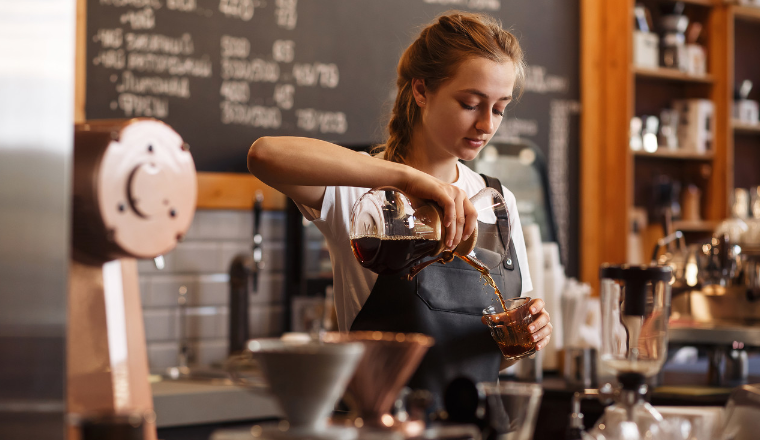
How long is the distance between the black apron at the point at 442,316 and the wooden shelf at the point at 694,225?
2.94 m

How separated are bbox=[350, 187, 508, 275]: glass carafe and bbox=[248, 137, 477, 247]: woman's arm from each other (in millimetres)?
20

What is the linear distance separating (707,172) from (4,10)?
422 centimetres

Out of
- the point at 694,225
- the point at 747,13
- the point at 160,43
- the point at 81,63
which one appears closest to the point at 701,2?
the point at 747,13

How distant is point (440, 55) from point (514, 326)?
23.3 inches

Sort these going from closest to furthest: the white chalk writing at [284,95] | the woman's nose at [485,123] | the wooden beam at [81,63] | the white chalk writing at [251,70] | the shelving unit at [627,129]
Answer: the woman's nose at [485,123] → the wooden beam at [81,63] → the white chalk writing at [251,70] → the white chalk writing at [284,95] → the shelving unit at [627,129]

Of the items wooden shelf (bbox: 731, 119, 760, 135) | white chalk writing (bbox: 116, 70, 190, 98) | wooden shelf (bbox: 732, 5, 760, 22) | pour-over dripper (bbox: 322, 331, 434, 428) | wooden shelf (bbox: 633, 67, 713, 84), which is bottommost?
pour-over dripper (bbox: 322, 331, 434, 428)

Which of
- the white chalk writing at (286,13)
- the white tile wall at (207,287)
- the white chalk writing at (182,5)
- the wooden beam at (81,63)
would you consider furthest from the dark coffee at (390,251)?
the white chalk writing at (286,13)

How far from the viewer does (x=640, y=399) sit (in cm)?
114

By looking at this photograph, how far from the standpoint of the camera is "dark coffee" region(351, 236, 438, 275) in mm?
1241

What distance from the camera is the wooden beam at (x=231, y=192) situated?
303 centimetres

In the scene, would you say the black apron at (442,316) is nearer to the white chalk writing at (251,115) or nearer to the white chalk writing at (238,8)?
the white chalk writing at (251,115)

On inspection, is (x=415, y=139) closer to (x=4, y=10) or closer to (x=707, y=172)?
(x=4, y=10)

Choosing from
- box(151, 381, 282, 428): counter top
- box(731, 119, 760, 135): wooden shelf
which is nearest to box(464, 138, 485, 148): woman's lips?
box(151, 381, 282, 428): counter top

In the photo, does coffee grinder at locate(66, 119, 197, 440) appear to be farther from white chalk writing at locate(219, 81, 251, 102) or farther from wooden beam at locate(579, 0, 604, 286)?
wooden beam at locate(579, 0, 604, 286)
